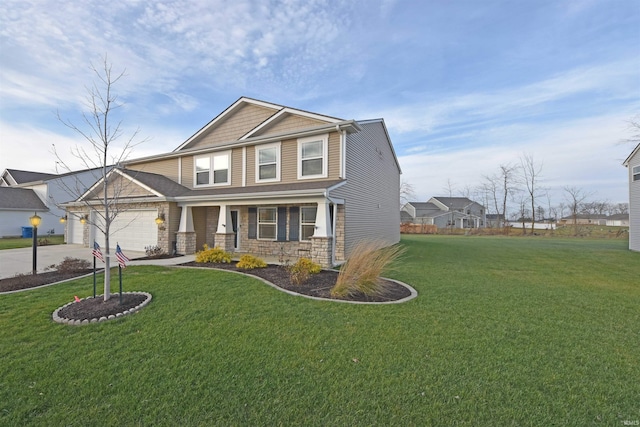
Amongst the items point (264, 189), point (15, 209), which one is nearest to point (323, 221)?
point (264, 189)

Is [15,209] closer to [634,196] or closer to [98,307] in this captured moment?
[98,307]

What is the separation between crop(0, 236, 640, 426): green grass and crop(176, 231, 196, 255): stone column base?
606 centimetres

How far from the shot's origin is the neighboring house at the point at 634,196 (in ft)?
48.4

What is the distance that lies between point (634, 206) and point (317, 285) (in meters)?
19.1

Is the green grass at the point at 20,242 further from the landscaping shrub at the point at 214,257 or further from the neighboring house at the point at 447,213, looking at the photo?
the neighboring house at the point at 447,213

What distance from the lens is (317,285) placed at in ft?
22.0

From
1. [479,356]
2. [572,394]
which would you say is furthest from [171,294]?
[572,394]

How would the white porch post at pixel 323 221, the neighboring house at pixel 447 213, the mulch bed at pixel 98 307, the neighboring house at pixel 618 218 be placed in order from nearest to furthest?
the mulch bed at pixel 98 307, the white porch post at pixel 323 221, the neighboring house at pixel 447 213, the neighboring house at pixel 618 218

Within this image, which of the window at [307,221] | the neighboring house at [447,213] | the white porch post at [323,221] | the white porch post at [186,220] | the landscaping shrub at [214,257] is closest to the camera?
the white porch post at [323,221]

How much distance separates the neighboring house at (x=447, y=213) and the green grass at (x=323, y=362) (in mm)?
44515

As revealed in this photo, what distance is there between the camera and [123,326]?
423cm

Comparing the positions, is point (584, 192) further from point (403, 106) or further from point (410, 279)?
point (410, 279)

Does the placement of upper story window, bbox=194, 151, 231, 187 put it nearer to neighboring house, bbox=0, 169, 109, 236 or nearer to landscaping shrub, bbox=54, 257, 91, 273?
landscaping shrub, bbox=54, 257, 91, 273

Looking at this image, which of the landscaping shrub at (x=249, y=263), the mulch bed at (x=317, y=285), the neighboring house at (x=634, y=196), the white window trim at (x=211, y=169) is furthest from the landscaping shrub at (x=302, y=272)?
the neighboring house at (x=634, y=196)
